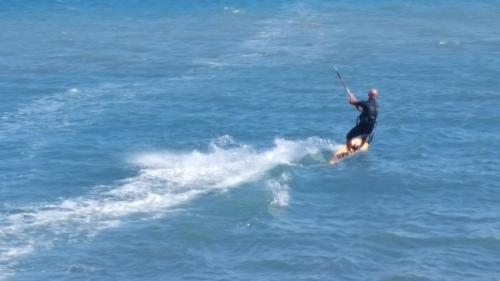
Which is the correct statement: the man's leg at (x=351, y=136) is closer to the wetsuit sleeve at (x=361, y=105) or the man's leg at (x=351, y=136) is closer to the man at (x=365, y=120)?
the man at (x=365, y=120)

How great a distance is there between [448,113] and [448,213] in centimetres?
1280

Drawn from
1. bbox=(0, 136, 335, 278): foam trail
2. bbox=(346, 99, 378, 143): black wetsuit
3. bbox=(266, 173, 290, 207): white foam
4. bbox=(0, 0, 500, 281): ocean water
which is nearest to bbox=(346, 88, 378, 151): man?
bbox=(346, 99, 378, 143): black wetsuit

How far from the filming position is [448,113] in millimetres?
48969

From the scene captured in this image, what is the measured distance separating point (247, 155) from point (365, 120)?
4.93 m

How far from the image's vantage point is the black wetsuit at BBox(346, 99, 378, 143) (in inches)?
1657

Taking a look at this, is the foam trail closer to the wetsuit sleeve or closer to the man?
the man

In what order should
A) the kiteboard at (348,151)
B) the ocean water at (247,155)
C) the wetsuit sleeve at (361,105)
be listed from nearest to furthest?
1. the ocean water at (247,155)
2. the wetsuit sleeve at (361,105)
3. the kiteboard at (348,151)

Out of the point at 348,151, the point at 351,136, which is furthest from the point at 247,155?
the point at 351,136

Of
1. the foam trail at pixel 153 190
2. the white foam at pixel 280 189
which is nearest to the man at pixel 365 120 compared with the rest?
the foam trail at pixel 153 190

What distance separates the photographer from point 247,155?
141 feet

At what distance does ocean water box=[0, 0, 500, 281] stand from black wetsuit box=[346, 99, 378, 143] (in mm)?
1090

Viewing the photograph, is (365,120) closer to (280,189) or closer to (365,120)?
(365,120)

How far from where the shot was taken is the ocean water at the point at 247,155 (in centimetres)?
3341

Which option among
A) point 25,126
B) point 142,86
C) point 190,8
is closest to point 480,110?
point 142,86
